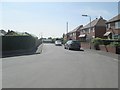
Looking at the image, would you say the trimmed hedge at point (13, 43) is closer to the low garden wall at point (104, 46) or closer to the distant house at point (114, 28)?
the low garden wall at point (104, 46)

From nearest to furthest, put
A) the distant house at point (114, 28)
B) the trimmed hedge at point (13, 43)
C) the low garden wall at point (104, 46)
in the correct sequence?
the trimmed hedge at point (13, 43) → the low garden wall at point (104, 46) → the distant house at point (114, 28)

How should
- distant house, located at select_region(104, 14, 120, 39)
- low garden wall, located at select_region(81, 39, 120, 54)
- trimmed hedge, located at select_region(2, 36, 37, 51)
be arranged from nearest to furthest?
trimmed hedge, located at select_region(2, 36, 37, 51) < low garden wall, located at select_region(81, 39, 120, 54) < distant house, located at select_region(104, 14, 120, 39)

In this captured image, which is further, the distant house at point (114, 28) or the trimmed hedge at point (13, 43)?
the distant house at point (114, 28)

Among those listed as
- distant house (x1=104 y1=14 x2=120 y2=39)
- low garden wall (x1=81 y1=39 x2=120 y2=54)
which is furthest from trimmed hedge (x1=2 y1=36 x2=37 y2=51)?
distant house (x1=104 y1=14 x2=120 y2=39)

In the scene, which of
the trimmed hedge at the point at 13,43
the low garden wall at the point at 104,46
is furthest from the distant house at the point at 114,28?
the trimmed hedge at the point at 13,43

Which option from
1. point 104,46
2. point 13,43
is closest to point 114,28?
point 104,46

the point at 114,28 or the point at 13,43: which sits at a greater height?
the point at 114,28

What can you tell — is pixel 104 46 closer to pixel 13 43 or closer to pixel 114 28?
pixel 13 43

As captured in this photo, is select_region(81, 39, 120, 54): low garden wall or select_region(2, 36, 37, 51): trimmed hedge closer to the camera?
select_region(2, 36, 37, 51): trimmed hedge

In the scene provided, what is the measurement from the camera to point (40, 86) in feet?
26.4

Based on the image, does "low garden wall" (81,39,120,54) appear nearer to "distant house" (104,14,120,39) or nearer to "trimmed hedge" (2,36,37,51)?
"distant house" (104,14,120,39)

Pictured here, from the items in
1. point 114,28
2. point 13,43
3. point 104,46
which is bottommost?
point 104,46

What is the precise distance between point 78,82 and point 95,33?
2200 inches

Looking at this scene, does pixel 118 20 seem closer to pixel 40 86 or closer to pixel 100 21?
pixel 100 21
